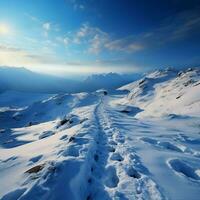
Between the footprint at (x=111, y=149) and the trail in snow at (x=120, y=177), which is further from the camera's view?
the footprint at (x=111, y=149)

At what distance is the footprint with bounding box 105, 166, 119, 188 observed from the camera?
25.4 ft

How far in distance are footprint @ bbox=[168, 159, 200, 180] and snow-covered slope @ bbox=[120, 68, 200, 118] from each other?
20127 mm

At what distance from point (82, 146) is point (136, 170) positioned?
453cm

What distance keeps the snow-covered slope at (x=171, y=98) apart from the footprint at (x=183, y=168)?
2013 centimetres

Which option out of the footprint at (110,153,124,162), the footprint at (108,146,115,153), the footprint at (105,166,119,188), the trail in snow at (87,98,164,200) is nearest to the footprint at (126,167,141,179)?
the trail in snow at (87,98,164,200)

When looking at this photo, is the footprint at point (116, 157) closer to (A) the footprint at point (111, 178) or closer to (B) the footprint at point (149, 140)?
(A) the footprint at point (111, 178)

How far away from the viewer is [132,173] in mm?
8422

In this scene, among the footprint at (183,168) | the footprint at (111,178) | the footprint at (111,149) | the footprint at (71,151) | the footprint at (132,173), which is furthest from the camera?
the footprint at (111,149)

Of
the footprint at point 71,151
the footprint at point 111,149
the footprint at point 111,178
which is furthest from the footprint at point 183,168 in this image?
the footprint at point 71,151

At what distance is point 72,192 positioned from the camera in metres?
6.80

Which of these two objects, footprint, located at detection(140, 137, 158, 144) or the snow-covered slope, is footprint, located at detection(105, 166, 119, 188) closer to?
footprint, located at detection(140, 137, 158, 144)

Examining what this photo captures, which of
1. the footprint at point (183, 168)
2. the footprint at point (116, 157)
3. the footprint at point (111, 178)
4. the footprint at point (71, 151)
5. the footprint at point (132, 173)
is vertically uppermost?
the footprint at point (183, 168)

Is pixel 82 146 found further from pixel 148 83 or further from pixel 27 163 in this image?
pixel 148 83

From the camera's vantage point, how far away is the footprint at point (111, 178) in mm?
7734
